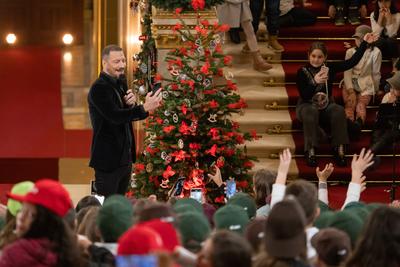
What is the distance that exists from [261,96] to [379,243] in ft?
24.0

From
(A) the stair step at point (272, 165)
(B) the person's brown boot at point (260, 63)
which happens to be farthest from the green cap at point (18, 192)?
(B) the person's brown boot at point (260, 63)

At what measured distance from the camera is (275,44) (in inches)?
549

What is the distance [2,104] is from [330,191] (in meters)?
6.61

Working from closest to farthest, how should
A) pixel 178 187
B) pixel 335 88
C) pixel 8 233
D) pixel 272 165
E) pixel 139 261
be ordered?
pixel 139 261 < pixel 8 233 < pixel 178 187 < pixel 272 165 < pixel 335 88

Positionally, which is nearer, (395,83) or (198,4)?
(198,4)

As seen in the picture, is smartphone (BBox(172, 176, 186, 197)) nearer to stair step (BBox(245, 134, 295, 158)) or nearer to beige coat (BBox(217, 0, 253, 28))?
stair step (BBox(245, 134, 295, 158))

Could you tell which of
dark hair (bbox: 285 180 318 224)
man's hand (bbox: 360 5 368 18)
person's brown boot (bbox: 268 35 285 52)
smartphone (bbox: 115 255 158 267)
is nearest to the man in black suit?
dark hair (bbox: 285 180 318 224)

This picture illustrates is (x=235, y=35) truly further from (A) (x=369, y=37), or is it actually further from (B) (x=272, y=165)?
(B) (x=272, y=165)

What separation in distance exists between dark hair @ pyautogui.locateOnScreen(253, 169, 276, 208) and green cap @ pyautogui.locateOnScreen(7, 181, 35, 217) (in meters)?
2.35

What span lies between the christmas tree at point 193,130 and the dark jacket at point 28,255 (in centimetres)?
512

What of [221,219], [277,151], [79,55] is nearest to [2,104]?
[79,55]

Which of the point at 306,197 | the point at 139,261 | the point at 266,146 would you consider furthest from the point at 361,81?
the point at 139,261

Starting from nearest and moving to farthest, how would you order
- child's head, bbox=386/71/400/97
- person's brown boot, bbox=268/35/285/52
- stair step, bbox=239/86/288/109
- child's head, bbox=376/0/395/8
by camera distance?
child's head, bbox=386/71/400/97 < stair step, bbox=239/86/288/109 < child's head, bbox=376/0/395/8 < person's brown boot, bbox=268/35/285/52

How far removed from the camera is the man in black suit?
9.95m
